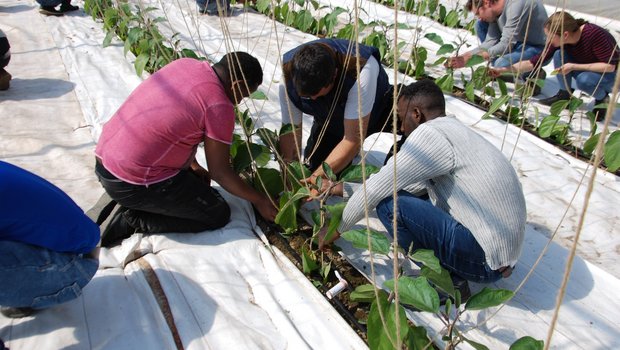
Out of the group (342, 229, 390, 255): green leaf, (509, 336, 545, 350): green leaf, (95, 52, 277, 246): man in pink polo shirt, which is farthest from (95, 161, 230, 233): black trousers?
(509, 336, 545, 350): green leaf

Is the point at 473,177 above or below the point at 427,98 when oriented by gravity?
below

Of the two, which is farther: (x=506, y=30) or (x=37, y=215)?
(x=506, y=30)

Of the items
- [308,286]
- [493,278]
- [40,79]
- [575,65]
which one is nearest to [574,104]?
[575,65]

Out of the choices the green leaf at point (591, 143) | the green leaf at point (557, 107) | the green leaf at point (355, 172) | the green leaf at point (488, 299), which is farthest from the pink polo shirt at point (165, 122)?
the green leaf at point (557, 107)

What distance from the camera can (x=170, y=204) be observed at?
1.37 meters

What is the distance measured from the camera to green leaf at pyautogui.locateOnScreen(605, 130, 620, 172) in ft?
4.76

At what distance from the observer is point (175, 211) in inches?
54.9

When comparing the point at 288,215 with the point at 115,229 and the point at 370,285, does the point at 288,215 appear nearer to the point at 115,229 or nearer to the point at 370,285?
the point at 370,285

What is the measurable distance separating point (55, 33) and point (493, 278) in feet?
10.9

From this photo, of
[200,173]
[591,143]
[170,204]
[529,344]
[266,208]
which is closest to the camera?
[529,344]

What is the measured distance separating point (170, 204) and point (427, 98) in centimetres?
82

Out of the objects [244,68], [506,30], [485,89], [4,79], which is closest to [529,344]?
[244,68]

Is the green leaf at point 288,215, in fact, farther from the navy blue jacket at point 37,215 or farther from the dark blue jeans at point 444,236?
the navy blue jacket at point 37,215

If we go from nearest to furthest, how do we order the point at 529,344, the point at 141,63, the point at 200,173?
the point at 529,344 < the point at 200,173 < the point at 141,63
